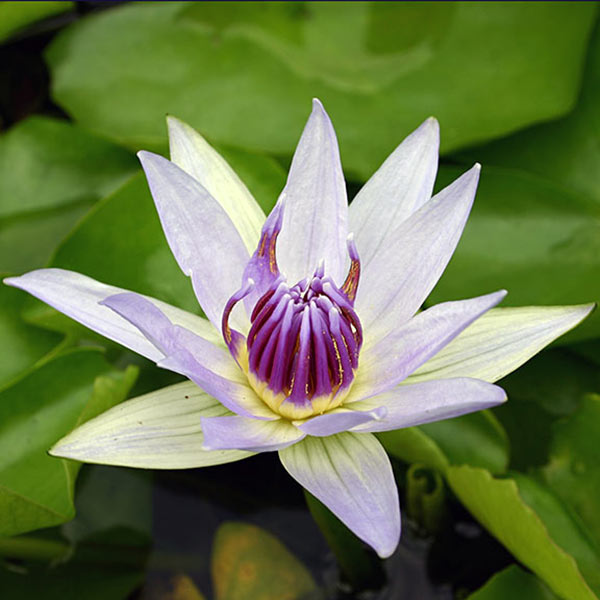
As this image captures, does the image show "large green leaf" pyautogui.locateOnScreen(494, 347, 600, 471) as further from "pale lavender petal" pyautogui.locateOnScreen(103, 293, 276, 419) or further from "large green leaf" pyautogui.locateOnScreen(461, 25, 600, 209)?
"pale lavender petal" pyautogui.locateOnScreen(103, 293, 276, 419)

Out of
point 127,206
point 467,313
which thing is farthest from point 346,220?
point 127,206

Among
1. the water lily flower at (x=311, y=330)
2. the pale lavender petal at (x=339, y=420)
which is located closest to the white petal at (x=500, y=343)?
the water lily flower at (x=311, y=330)

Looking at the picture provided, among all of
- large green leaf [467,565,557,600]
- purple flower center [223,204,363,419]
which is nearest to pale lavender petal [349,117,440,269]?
purple flower center [223,204,363,419]

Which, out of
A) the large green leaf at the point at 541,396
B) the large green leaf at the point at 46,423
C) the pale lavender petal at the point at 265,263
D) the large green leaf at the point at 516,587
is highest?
the pale lavender petal at the point at 265,263

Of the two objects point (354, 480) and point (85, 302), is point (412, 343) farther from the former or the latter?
point (85, 302)

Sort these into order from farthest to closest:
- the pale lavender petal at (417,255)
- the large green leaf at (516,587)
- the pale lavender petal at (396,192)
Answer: the large green leaf at (516,587)
the pale lavender petal at (396,192)
the pale lavender petal at (417,255)

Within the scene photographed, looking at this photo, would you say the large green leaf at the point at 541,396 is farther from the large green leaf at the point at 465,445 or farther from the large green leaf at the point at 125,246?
the large green leaf at the point at 125,246
